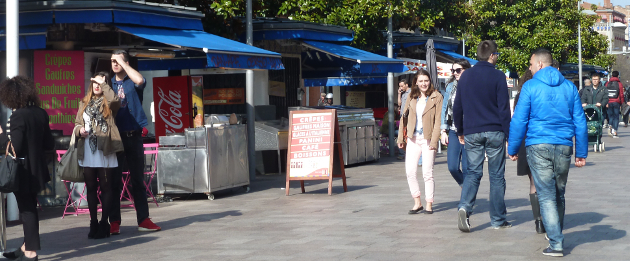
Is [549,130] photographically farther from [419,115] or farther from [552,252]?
[419,115]

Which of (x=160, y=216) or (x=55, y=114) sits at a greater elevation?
(x=55, y=114)

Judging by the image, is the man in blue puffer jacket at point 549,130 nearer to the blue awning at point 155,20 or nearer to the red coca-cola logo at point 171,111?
the blue awning at point 155,20

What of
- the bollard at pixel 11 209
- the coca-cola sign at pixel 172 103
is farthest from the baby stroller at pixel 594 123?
the bollard at pixel 11 209

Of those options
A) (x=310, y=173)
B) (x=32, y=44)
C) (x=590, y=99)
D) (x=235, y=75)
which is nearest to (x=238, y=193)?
(x=310, y=173)

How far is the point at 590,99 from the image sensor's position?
69.5 feet

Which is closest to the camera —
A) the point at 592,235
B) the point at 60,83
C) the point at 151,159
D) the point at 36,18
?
the point at 592,235

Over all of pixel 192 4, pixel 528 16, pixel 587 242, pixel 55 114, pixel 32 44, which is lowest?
pixel 587 242

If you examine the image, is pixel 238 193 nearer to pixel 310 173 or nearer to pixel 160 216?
pixel 310 173

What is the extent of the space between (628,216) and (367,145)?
338 inches

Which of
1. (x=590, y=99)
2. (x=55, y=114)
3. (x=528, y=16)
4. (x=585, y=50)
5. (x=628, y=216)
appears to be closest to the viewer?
(x=628, y=216)

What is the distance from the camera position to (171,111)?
12.9m

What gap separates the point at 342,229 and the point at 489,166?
5.08 ft

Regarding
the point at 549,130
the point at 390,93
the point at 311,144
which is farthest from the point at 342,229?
the point at 390,93

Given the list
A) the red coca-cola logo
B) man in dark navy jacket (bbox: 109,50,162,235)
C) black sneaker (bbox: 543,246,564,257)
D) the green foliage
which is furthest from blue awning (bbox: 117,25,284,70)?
the green foliage
